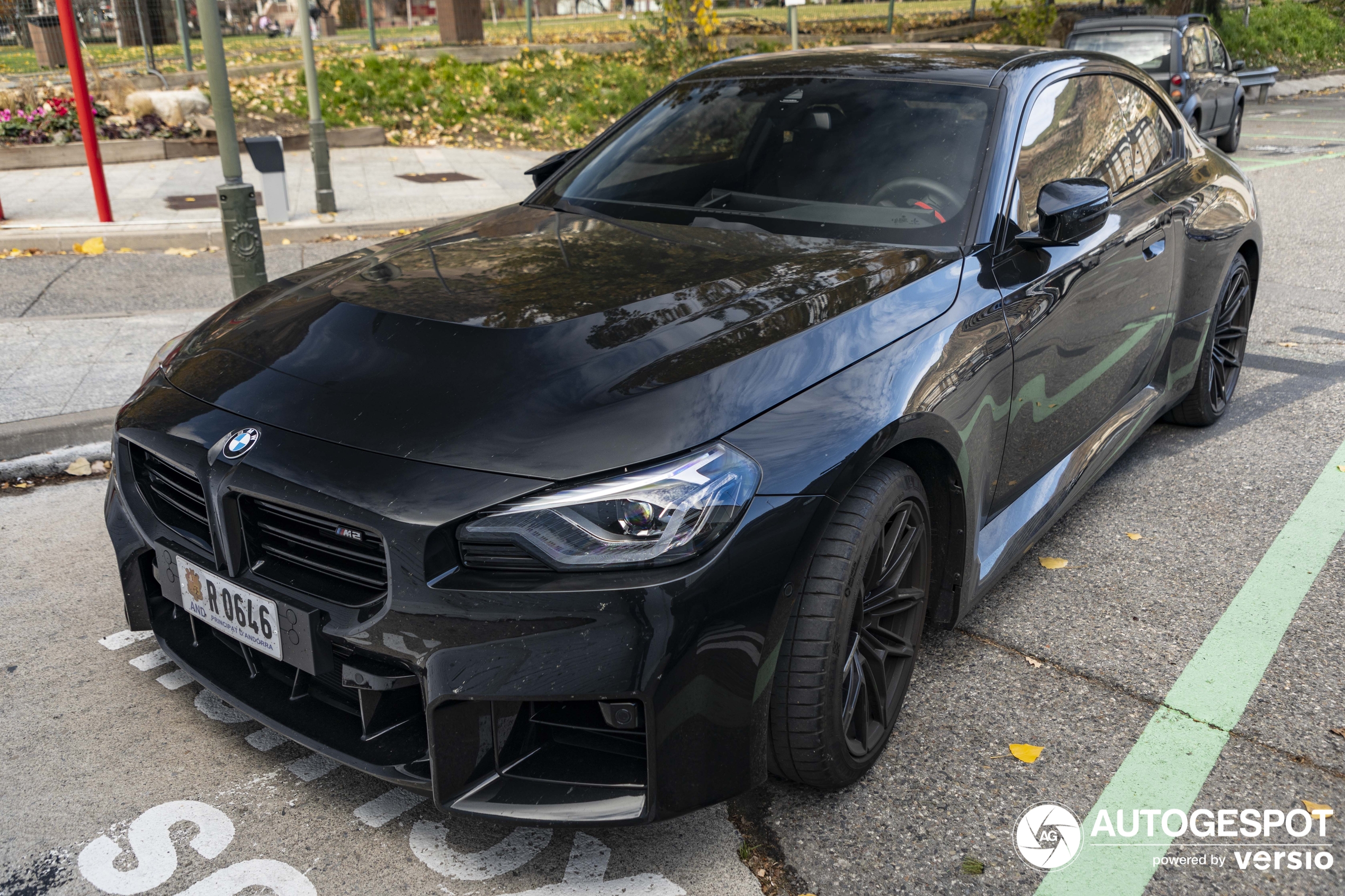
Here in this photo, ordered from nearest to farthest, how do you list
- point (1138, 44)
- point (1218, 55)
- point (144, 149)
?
point (144, 149)
point (1138, 44)
point (1218, 55)

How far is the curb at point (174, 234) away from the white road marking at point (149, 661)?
18.3ft

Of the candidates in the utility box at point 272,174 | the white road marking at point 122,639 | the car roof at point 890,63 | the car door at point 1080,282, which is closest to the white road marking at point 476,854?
the white road marking at point 122,639

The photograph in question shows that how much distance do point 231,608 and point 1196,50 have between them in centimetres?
1448

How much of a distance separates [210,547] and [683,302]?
1.20 metres

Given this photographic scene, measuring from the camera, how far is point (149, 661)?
3090mm

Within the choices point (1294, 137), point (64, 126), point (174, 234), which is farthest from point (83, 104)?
point (1294, 137)

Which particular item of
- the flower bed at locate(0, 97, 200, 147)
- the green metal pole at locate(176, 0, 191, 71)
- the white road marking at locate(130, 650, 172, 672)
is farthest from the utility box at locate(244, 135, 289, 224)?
the green metal pole at locate(176, 0, 191, 71)

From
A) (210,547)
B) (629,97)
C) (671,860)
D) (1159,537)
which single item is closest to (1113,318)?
(1159,537)

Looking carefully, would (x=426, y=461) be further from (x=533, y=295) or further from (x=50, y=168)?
(x=50, y=168)

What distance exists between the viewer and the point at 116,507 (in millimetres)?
2680

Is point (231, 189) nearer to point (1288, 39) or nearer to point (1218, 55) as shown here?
point (1218, 55)

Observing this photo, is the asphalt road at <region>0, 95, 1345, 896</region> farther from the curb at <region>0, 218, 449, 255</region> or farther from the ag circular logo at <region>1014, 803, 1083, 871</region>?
the curb at <region>0, 218, 449, 255</region>

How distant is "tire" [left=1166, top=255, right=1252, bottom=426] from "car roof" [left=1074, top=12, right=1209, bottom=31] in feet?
32.7

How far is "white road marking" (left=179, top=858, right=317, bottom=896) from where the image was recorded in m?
2.22
